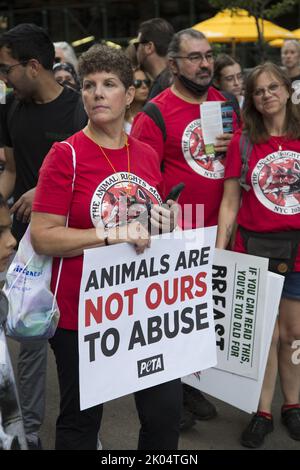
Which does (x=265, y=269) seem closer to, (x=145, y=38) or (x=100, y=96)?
(x=100, y=96)

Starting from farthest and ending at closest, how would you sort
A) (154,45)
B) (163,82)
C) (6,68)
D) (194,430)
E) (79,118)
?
(154,45) → (163,82) → (194,430) → (6,68) → (79,118)

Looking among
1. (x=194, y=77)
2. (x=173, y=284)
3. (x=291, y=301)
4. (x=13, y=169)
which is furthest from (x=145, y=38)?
(x=173, y=284)

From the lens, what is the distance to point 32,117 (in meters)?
3.71

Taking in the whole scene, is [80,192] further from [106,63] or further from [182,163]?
[182,163]

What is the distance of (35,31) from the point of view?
3.80m

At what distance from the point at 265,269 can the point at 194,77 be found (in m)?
1.10

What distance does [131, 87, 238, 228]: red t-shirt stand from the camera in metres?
3.90

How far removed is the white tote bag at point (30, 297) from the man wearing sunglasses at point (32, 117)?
92 centimetres

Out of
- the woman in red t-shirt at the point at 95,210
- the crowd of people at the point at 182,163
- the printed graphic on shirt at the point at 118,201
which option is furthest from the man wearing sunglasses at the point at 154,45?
the printed graphic on shirt at the point at 118,201

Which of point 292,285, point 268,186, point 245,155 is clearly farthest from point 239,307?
point 245,155

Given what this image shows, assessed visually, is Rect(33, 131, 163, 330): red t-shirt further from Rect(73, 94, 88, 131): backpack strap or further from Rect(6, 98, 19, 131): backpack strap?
Rect(6, 98, 19, 131): backpack strap

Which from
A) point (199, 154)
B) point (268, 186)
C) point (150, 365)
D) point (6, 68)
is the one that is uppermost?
point (6, 68)

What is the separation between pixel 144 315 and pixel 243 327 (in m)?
1.05

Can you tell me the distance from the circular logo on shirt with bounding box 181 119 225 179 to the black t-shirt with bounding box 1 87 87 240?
0.60 m
